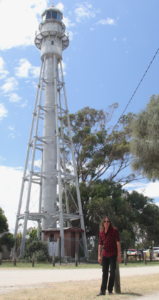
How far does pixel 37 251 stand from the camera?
23.5 m

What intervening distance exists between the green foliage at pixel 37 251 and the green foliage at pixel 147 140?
11.9 meters

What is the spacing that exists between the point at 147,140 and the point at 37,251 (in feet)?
46.4

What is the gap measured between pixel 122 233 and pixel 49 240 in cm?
723

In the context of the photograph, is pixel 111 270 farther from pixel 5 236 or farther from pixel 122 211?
pixel 122 211

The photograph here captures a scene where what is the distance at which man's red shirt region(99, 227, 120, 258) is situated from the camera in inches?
237

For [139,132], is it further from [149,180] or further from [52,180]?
[52,180]

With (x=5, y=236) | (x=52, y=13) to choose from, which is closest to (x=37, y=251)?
(x=5, y=236)

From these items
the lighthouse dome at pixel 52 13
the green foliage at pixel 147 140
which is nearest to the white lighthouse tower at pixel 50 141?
the lighthouse dome at pixel 52 13

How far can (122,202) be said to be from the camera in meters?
31.2

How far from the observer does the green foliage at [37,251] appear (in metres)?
22.9

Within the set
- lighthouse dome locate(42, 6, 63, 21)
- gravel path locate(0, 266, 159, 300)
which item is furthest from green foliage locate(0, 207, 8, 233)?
lighthouse dome locate(42, 6, 63, 21)

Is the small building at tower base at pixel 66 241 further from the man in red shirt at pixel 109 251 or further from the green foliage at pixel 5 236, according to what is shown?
the man in red shirt at pixel 109 251

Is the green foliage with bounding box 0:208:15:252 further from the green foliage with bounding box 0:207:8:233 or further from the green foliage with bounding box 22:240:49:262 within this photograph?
the green foliage with bounding box 22:240:49:262

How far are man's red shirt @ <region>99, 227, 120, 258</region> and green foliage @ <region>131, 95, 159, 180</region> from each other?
8.75 meters
